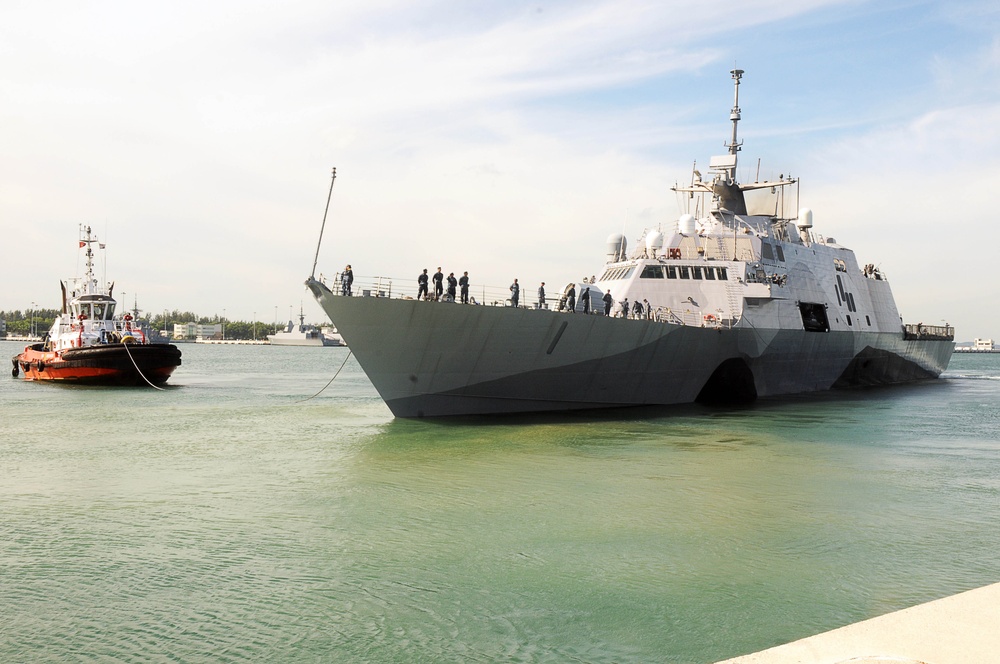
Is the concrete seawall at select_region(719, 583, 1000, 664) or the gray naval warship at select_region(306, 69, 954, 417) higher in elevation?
the gray naval warship at select_region(306, 69, 954, 417)

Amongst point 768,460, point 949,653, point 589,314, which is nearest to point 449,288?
point 589,314

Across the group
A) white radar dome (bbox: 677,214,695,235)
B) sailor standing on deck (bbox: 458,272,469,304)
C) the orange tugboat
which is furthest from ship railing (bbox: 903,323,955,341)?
the orange tugboat

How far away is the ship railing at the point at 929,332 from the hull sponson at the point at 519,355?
57.8ft

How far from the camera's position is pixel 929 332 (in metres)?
39.0

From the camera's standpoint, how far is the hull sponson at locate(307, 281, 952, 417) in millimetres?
15734

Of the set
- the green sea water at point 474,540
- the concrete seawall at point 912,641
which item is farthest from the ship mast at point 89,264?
the concrete seawall at point 912,641

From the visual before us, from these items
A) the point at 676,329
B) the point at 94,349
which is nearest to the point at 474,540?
the point at 676,329

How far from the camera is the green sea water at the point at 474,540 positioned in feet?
19.4

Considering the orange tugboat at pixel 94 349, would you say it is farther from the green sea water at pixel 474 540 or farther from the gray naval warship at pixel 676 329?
the gray naval warship at pixel 676 329

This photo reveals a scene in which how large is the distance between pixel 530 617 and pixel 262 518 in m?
4.49

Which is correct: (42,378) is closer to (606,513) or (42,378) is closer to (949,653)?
(606,513)

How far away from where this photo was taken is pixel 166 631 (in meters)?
5.90

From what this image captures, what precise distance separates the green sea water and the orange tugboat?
44.6 feet

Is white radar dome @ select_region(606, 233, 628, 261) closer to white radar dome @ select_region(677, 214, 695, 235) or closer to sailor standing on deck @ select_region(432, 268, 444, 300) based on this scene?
white radar dome @ select_region(677, 214, 695, 235)
